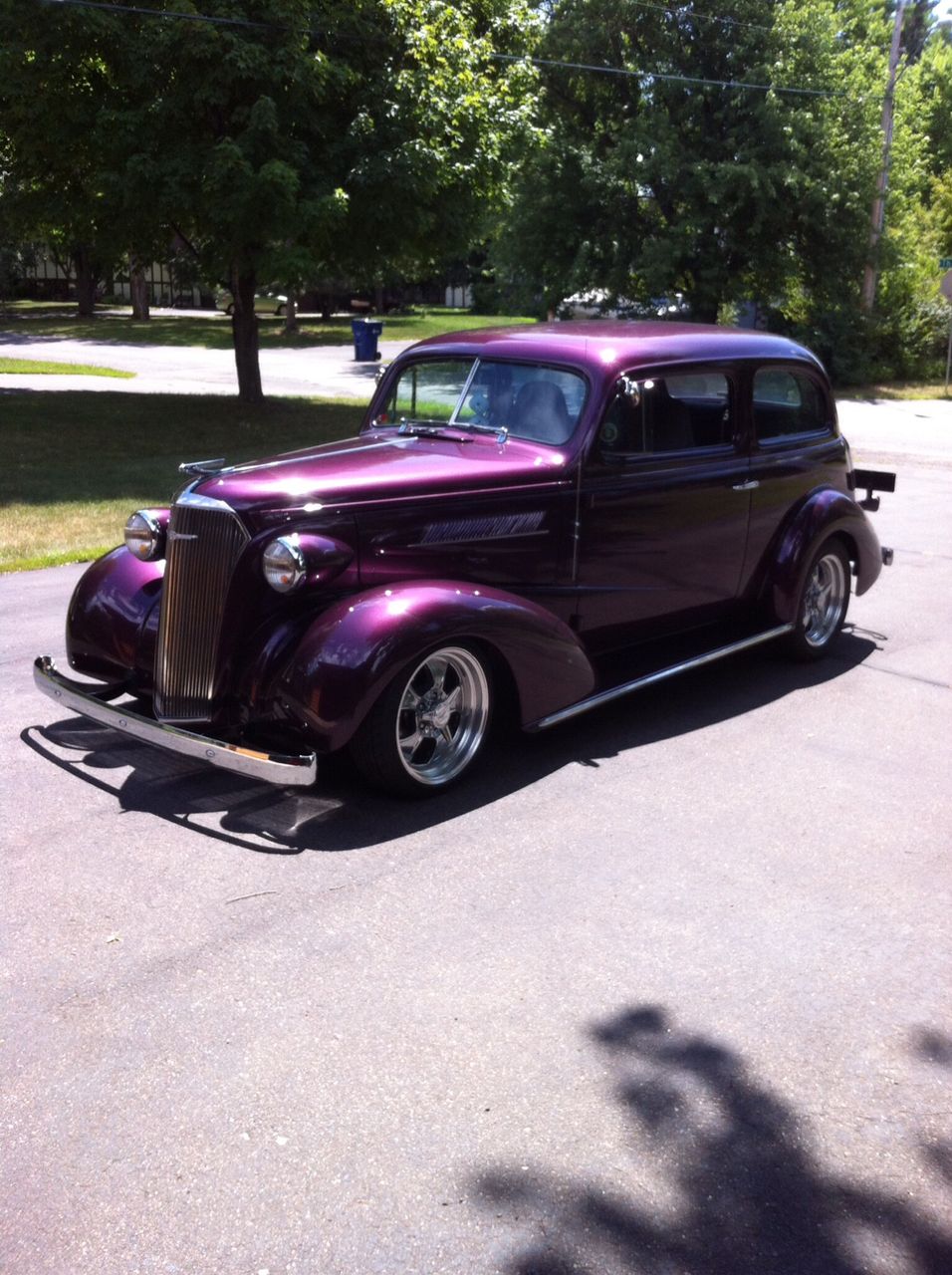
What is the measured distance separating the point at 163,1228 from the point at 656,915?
2.02m

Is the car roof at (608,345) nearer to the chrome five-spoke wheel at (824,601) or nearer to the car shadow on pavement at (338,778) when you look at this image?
the chrome five-spoke wheel at (824,601)

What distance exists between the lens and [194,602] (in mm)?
5117

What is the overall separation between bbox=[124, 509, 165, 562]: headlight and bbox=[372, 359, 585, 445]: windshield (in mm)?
1354

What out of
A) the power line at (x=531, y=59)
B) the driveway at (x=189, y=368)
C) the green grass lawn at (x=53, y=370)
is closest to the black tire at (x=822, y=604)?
the power line at (x=531, y=59)

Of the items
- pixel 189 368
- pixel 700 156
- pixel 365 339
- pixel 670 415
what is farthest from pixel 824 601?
pixel 365 339

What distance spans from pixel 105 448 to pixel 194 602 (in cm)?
1136

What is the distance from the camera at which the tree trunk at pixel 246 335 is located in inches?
717

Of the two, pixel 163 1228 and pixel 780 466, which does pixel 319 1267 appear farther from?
pixel 780 466

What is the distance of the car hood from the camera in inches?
200

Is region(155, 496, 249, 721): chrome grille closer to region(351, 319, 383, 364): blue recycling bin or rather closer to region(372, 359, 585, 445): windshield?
region(372, 359, 585, 445): windshield

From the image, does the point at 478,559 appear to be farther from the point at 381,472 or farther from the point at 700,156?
the point at 700,156

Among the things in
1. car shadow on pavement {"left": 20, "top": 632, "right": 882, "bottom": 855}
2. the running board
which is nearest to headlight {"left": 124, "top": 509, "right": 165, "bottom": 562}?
car shadow on pavement {"left": 20, "top": 632, "right": 882, "bottom": 855}

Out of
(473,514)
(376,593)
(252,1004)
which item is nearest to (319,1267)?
(252,1004)

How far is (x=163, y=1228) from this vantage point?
9.25 ft
